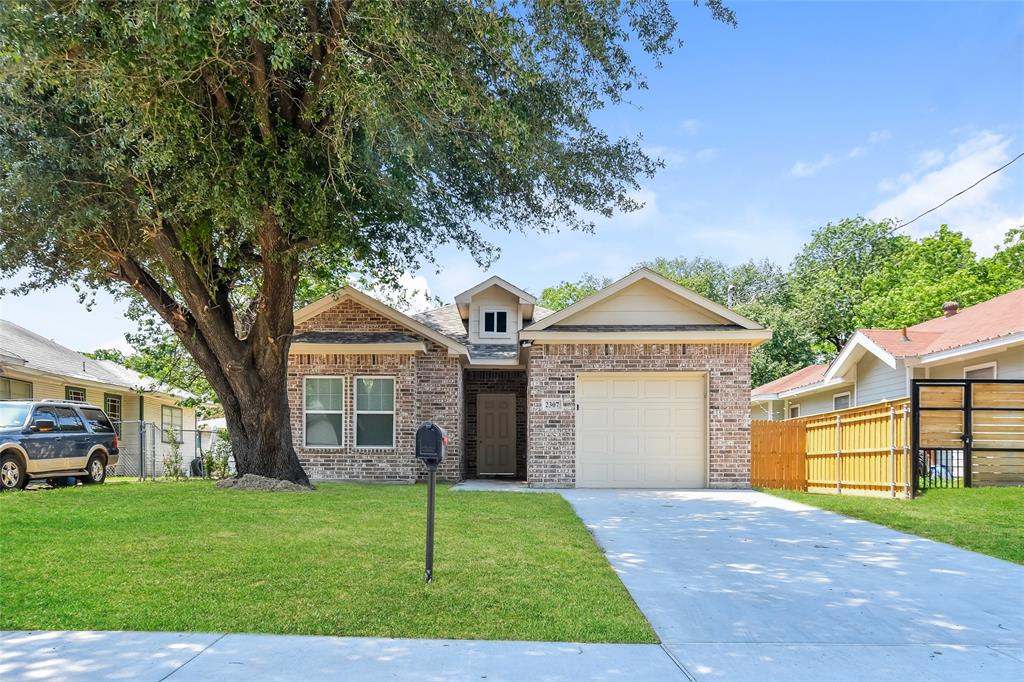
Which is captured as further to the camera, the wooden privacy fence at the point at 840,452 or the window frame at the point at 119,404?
the window frame at the point at 119,404

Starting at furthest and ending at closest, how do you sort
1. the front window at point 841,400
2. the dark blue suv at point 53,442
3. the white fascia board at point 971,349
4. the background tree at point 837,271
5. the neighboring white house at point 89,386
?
the background tree at point 837,271, the front window at point 841,400, the neighboring white house at point 89,386, the white fascia board at point 971,349, the dark blue suv at point 53,442

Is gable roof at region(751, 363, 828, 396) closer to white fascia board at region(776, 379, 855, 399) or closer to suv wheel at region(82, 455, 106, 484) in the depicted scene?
white fascia board at region(776, 379, 855, 399)

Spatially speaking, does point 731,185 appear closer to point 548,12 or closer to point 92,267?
point 548,12

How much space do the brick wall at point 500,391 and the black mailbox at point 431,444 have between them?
1298 cm

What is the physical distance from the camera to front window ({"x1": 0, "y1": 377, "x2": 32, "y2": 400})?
17953mm

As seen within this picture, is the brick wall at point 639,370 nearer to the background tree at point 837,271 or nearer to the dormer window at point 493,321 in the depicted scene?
the dormer window at point 493,321

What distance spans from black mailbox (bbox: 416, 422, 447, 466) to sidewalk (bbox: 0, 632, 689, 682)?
1461 millimetres

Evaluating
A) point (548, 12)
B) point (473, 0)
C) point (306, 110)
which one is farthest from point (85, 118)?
point (548, 12)

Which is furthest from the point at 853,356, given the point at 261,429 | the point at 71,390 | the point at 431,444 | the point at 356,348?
the point at 71,390

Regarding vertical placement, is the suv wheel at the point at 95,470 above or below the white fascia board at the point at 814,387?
below

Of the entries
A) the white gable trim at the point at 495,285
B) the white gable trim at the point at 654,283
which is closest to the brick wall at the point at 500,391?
the white gable trim at the point at 495,285

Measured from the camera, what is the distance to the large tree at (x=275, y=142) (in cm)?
825

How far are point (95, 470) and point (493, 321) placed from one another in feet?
31.5

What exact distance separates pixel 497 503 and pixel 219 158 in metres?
6.27
